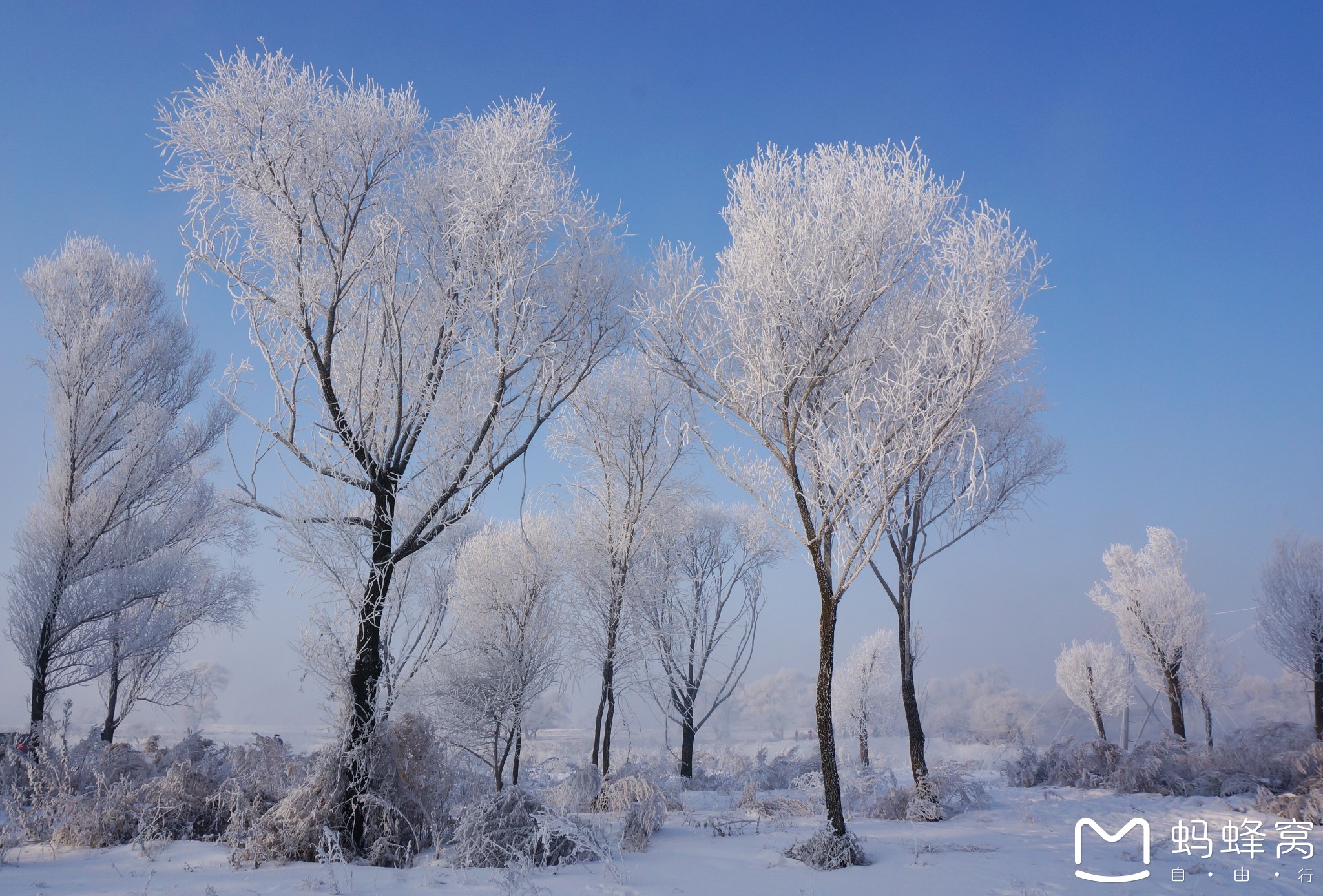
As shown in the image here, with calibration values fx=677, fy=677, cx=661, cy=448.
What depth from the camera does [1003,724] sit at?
28.4m

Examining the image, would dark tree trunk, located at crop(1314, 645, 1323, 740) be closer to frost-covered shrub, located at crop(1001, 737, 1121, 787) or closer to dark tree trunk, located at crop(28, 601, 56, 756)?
frost-covered shrub, located at crop(1001, 737, 1121, 787)

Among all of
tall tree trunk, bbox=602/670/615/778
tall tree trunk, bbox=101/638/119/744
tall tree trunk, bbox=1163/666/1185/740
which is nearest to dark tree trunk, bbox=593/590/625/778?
tall tree trunk, bbox=602/670/615/778

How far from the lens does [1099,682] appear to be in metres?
19.7

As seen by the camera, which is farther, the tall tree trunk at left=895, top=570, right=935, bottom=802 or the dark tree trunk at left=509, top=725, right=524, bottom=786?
the dark tree trunk at left=509, top=725, right=524, bottom=786

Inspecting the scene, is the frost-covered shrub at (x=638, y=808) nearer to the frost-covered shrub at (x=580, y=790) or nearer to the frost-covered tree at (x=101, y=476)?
the frost-covered shrub at (x=580, y=790)

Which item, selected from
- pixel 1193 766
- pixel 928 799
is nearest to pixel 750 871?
pixel 928 799

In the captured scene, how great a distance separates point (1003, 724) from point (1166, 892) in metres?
27.6

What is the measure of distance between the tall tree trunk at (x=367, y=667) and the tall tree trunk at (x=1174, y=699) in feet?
61.5

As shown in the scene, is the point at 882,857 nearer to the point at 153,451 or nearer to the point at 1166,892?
the point at 1166,892

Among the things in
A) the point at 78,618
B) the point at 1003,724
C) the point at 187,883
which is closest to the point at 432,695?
the point at 78,618

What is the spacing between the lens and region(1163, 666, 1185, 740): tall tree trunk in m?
16.5

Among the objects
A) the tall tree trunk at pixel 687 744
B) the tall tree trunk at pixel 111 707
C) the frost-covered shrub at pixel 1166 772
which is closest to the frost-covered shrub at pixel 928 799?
the frost-covered shrub at pixel 1166 772

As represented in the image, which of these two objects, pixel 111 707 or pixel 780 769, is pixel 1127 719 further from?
pixel 111 707

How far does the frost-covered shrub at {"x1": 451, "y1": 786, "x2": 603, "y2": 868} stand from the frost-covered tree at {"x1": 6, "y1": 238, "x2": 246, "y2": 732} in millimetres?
9304
